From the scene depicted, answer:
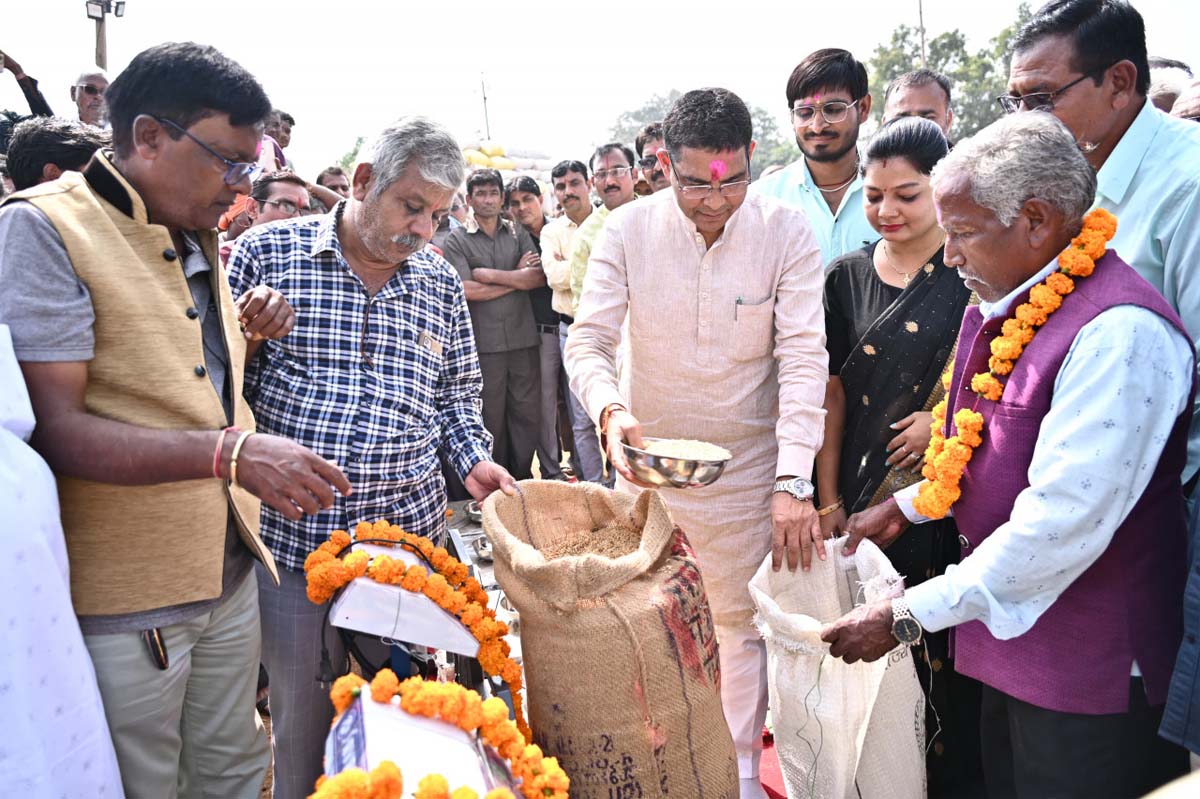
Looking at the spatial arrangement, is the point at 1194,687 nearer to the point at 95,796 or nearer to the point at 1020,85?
the point at 1020,85

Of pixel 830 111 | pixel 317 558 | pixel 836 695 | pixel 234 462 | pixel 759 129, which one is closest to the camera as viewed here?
pixel 234 462

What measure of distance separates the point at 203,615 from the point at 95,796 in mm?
390

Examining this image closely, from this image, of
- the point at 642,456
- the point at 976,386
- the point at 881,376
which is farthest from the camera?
the point at 881,376

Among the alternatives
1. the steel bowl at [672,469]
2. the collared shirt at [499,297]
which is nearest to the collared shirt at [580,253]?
the collared shirt at [499,297]

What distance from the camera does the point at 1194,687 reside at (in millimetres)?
1643

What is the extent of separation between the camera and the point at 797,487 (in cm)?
246

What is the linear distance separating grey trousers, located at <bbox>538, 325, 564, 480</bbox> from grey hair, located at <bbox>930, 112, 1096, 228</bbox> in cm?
506

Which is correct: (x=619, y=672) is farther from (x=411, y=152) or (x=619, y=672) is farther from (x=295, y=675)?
(x=411, y=152)

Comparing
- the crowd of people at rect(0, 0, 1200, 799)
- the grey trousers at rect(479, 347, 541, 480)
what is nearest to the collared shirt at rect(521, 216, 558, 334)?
the grey trousers at rect(479, 347, 541, 480)

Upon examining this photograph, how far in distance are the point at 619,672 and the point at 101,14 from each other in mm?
12021

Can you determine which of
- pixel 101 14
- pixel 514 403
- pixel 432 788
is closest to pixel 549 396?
pixel 514 403

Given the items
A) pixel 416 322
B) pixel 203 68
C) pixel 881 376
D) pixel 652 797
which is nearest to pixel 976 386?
pixel 881 376

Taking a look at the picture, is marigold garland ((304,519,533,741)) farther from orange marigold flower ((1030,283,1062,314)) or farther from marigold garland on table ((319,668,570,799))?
orange marigold flower ((1030,283,1062,314))

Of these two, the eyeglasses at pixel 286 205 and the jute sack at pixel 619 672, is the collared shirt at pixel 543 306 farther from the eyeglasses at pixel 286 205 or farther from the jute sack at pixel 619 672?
the jute sack at pixel 619 672
